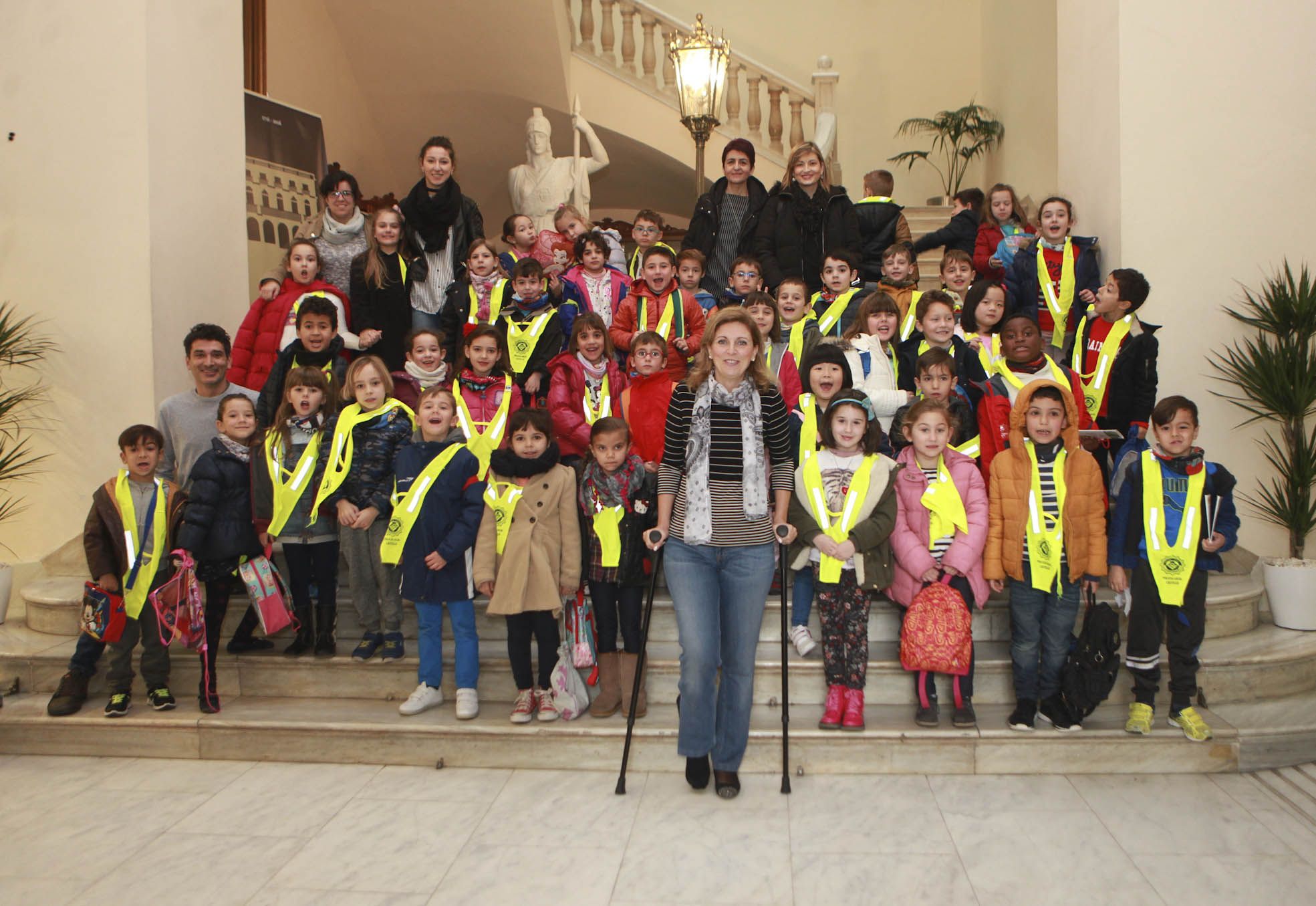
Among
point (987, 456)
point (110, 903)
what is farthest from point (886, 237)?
point (110, 903)

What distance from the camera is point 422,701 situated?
371cm

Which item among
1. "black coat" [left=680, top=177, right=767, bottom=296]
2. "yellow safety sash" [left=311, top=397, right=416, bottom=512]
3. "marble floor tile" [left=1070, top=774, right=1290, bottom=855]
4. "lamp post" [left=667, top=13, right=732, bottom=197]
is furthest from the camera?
"lamp post" [left=667, top=13, right=732, bottom=197]

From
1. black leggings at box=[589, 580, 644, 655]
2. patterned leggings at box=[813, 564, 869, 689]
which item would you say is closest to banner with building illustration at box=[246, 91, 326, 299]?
black leggings at box=[589, 580, 644, 655]

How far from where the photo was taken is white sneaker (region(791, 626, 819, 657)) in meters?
3.86

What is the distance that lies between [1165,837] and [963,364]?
88.4 inches

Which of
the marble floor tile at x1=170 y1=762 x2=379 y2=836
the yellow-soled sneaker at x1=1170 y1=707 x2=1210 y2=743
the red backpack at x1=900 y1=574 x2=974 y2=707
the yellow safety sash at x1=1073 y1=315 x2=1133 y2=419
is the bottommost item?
the marble floor tile at x1=170 y1=762 x2=379 y2=836

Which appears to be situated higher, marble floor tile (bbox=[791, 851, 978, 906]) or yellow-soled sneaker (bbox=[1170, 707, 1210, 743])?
yellow-soled sneaker (bbox=[1170, 707, 1210, 743])

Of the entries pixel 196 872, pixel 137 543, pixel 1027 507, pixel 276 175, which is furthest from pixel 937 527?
pixel 276 175

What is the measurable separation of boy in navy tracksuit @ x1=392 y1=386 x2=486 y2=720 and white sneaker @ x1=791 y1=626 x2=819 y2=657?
1.33 meters

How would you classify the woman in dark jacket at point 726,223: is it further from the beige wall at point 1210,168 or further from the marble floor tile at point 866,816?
the marble floor tile at point 866,816

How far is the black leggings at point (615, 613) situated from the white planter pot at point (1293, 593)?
9.56 ft

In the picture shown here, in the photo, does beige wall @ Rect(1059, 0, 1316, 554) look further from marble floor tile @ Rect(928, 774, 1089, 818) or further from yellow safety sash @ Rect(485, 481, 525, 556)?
yellow safety sash @ Rect(485, 481, 525, 556)

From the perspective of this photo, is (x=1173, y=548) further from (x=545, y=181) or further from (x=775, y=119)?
(x=775, y=119)

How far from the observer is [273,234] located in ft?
23.2
